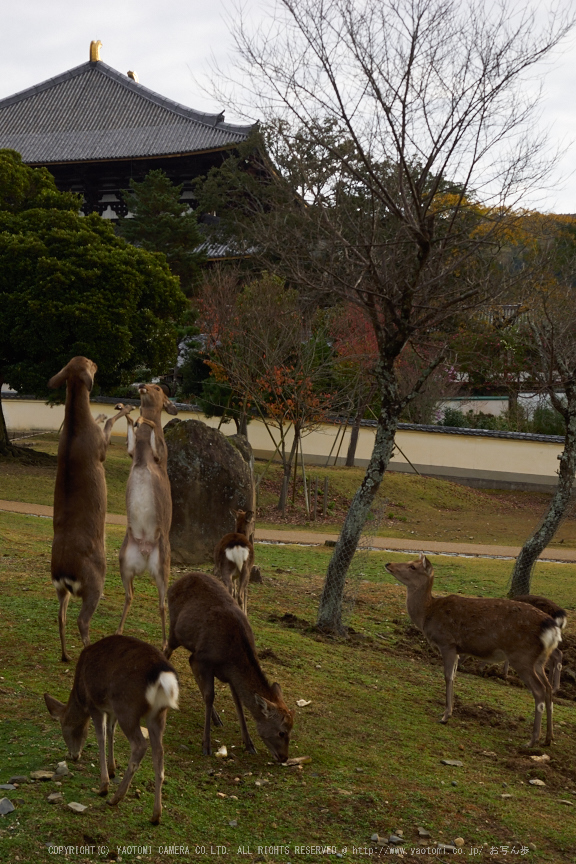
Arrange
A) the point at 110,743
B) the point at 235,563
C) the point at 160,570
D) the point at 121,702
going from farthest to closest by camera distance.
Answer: the point at 235,563 < the point at 160,570 < the point at 110,743 < the point at 121,702

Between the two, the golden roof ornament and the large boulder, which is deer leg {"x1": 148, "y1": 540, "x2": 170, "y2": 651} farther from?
the golden roof ornament

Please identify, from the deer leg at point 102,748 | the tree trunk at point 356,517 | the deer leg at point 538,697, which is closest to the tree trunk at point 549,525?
the tree trunk at point 356,517

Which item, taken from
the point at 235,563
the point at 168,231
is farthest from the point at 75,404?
the point at 168,231

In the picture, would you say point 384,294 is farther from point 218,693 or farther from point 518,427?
point 518,427

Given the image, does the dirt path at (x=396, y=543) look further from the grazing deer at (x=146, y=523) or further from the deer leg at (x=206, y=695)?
the deer leg at (x=206, y=695)

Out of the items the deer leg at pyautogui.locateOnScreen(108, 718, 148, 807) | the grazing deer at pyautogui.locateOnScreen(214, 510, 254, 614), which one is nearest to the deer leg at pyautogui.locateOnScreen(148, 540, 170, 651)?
the grazing deer at pyautogui.locateOnScreen(214, 510, 254, 614)

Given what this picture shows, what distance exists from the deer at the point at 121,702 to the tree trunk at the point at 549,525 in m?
7.79

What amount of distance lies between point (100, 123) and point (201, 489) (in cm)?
3456

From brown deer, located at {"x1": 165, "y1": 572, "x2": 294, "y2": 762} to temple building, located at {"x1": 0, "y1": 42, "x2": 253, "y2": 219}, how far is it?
3339 centimetres

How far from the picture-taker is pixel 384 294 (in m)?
9.27

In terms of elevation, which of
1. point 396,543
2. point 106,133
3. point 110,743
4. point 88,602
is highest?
point 106,133

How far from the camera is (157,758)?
4.27 metres

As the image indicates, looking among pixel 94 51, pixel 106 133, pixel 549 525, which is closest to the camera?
pixel 549 525

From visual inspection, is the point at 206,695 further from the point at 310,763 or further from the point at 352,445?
the point at 352,445
